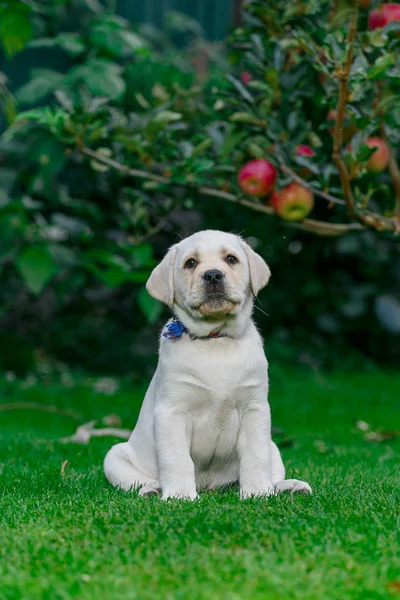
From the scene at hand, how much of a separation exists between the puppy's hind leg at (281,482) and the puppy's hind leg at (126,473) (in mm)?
397

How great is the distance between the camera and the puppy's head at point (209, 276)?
311cm

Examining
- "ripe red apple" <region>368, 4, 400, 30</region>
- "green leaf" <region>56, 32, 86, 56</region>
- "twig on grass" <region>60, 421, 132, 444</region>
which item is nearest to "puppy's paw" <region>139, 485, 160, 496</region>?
"twig on grass" <region>60, 421, 132, 444</region>

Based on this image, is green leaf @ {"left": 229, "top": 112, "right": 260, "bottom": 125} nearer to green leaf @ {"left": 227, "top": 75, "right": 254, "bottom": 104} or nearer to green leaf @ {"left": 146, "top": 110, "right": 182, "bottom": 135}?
→ green leaf @ {"left": 227, "top": 75, "right": 254, "bottom": 104}

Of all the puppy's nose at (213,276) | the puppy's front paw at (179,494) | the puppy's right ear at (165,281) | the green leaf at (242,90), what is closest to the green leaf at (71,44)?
the green leaf at (242,90)

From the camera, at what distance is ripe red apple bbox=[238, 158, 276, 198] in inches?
172

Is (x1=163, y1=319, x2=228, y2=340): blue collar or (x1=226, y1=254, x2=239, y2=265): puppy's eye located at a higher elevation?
(x1=226, y1=254, x2=239, y2=265): puppy's eye

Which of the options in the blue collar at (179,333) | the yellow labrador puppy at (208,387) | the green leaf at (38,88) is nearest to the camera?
the yellow labrador puppy at (208,387)

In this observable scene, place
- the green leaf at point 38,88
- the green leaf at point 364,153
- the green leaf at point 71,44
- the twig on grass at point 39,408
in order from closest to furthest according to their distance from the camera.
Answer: the green leaf at point 364,153, the green leaf at point 38,88, the green leaf at point 71,44, the twig on grass at point 39,408

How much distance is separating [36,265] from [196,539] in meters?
2.92

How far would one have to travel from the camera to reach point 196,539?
7.94 feet

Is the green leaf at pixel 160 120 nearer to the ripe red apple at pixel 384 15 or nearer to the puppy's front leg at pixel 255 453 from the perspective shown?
the ripe red apple at pixel 384 15

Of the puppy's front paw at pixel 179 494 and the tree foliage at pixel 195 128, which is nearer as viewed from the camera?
the puppy's front paw at pixel 179 494

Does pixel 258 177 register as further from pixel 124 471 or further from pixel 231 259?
pixel 124 471

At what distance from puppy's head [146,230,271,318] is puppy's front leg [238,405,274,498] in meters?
0.36
